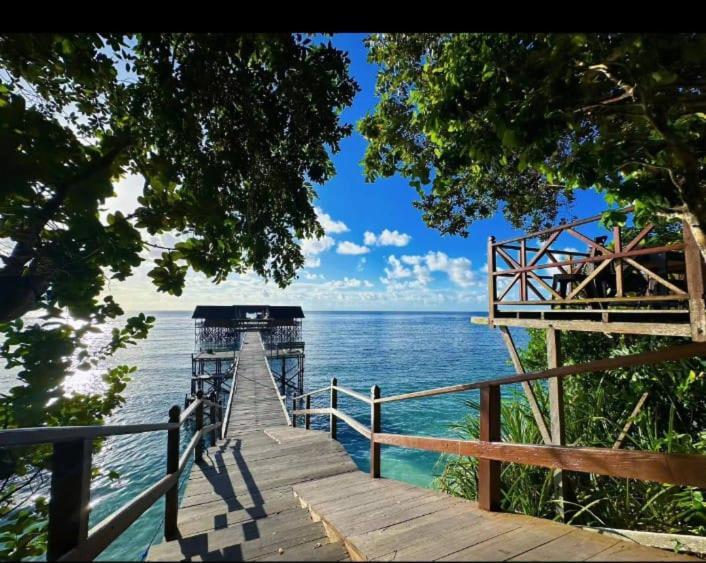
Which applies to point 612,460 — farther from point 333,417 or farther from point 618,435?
point 333,417

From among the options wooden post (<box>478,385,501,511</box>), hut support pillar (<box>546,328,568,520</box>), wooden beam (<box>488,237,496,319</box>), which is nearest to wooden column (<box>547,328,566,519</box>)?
hut support pillar (<box>546,328,568,520</box>)

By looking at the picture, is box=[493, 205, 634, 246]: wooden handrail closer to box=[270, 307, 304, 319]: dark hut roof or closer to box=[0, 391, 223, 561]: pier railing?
box=[0, 391, 223, 561]: pier railing

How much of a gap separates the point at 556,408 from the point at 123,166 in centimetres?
618

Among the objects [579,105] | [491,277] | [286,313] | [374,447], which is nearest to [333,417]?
[374,447]

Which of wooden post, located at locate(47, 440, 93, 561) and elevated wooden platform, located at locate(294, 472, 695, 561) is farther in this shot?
elevated wooden platform, located at locate(294, 472, 695, 561)

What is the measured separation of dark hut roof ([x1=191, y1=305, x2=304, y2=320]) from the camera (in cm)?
3769

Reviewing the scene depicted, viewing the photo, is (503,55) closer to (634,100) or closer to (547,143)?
(547,143)

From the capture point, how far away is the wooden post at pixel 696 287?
136 inches

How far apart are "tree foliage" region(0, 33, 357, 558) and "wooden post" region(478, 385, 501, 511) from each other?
240cm

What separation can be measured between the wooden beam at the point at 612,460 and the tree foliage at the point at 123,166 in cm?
265

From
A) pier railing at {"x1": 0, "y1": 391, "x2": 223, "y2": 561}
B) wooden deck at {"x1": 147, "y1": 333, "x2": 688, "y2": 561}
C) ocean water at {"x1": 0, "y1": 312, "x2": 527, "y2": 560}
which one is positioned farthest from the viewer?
ocean water at {"x1": 0, "y1": 312, "x2": 527, "y2": 560}

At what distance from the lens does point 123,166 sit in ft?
8.48

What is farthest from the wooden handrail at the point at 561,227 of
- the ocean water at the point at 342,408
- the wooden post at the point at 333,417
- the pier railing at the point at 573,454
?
the ocean water at the point at 342,408

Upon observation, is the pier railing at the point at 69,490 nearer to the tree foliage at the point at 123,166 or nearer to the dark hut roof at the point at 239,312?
the tree foliage at the point at 123,166
